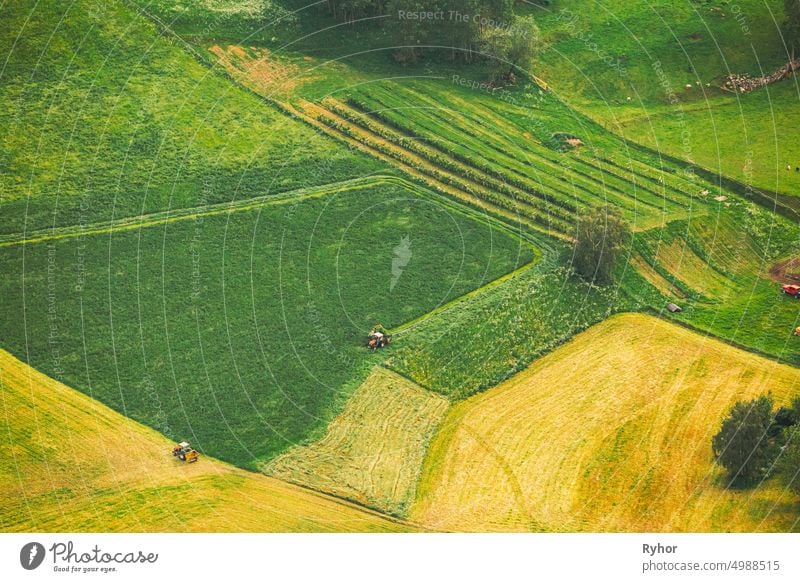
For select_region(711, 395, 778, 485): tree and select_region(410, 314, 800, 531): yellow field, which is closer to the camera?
select_region(410, 314, 800, 531): yellow field

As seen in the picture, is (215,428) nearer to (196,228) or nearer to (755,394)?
(196,228)

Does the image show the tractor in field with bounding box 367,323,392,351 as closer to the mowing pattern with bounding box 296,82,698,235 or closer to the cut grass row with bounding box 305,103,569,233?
the mowing pattern with bounding box 296,82,698,235

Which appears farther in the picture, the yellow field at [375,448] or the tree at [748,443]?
the tree at [748,443]

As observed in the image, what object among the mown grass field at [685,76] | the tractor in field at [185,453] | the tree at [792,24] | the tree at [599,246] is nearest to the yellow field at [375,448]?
the tractor in field at [185,453]

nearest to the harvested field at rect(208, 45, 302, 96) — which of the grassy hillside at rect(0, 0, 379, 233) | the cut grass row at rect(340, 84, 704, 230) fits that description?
the grassy hillside at rect(0, 0, 379, 233)

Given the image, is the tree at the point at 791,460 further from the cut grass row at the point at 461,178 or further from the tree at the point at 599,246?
the cut grass row at the point at 461,178

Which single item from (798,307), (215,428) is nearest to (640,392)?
(798,307)

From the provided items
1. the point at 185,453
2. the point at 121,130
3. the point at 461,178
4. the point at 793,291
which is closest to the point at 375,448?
the point at 185,453
